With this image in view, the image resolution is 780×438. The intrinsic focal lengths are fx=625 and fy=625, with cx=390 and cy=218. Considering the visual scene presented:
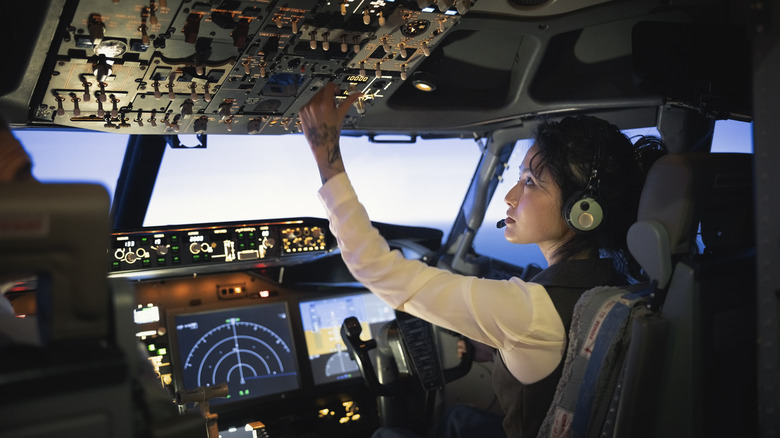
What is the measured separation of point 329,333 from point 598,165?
184 centimetres

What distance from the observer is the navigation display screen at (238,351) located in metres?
2.82

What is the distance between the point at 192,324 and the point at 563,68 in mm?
2018

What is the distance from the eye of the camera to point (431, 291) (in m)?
1.56

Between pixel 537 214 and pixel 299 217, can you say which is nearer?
pixel 537 214

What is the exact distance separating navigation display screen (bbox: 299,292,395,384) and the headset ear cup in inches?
70.8

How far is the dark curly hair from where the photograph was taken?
1728mm

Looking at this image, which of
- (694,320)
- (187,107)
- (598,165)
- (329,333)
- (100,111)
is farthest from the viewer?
(329,333)

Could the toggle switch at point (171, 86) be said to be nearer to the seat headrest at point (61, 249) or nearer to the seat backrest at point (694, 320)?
the seat headrest at point (61, 249)

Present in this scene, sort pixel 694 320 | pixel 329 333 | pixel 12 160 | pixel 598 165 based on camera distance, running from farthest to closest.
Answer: pixel 329 333 < pixel 598 165 < pixel 694 320 < pixel 12 160

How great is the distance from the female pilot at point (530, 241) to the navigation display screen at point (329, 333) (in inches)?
59.7

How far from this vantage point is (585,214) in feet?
5.35

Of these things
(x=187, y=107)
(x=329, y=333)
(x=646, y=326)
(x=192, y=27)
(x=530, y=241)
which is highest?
(x=192, y=27)

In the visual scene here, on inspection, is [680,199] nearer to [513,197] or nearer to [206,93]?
[513,197]

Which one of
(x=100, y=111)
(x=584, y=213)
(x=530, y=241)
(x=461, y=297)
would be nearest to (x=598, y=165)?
(x=584, y=213)
